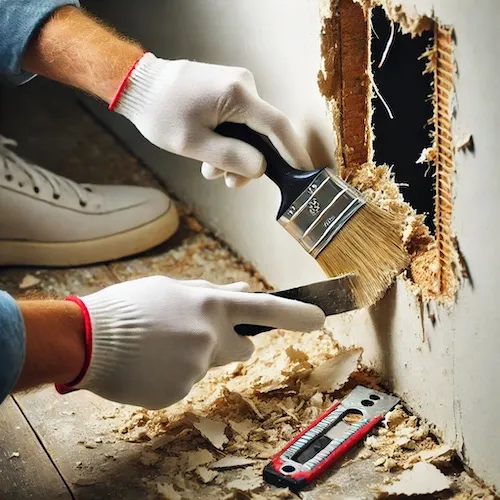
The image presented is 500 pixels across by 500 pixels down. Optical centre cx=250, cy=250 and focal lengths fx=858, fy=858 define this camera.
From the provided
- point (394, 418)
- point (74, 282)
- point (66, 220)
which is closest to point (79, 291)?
point (74, 282)

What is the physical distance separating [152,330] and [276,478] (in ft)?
0.88

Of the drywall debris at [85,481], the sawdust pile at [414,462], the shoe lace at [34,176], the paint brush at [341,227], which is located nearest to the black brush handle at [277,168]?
the paint brush at [341,227]

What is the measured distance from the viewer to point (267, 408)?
133 cm

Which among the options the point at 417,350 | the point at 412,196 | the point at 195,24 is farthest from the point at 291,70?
the point at 417,350

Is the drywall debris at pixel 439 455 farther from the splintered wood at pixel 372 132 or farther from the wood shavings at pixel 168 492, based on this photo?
the wood shavings at pixel 168 492

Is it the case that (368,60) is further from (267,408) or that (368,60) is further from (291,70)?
(267,408)

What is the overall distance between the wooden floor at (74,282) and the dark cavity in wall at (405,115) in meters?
0.45

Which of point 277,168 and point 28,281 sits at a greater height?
point 277,168

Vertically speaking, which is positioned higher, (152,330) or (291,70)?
(291,70)

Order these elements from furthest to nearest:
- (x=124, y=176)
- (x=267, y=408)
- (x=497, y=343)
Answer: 1. (x=124, y=176)
2. (x=267, y=408)
3. (x=497, y=343)

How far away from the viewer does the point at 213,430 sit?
1.28 m

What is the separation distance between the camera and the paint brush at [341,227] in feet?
4.04

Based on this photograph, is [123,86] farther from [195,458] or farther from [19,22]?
[195,458]

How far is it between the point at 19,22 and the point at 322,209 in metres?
0.60
